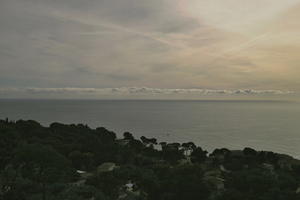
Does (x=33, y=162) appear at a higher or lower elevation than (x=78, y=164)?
higher

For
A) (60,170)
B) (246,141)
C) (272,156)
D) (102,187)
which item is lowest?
(246,141)

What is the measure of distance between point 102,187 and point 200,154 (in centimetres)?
2996

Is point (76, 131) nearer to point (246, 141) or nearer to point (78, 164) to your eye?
point (78, 164)

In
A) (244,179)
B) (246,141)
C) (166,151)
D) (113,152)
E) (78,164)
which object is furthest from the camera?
(246,141)

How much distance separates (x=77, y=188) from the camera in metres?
14.0

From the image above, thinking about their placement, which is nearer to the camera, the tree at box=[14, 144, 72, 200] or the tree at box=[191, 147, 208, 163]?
the tree at box=[14, 144, 72, 200]

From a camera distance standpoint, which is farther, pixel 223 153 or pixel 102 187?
pixel 223 153

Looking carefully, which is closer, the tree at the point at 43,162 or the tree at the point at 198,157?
the tree at the point at 43,162

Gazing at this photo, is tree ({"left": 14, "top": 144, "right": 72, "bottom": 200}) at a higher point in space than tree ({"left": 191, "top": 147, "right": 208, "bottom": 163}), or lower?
higher

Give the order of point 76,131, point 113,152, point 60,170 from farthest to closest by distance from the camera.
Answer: point 76,131
point 113,152
point 60,170

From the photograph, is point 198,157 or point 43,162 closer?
point 43,162

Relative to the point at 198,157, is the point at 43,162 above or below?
above

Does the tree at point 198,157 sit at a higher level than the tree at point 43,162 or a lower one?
lower

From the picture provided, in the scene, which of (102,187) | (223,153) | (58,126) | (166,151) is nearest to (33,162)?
(102,187)
